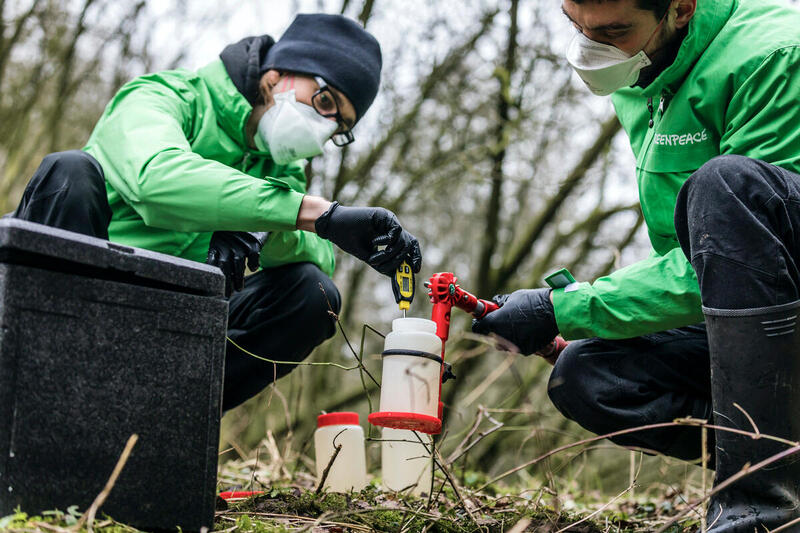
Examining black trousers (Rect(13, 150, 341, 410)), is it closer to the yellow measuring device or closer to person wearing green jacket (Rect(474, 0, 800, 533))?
the yellow measuring device

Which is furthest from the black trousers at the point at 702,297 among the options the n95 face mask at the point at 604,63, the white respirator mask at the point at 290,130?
the white respirator mask at the point at 290,130

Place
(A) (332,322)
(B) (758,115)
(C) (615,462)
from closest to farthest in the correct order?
(B) (758,115) < (A) (332,322) < (C) (615,462)

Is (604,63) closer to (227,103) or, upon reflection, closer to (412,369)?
(412,369)

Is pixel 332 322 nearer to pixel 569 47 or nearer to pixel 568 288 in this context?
pixel 568 288

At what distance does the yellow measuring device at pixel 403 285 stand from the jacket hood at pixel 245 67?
1170mm

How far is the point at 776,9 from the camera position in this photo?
225 cm

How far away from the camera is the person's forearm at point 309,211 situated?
2423 millimetres

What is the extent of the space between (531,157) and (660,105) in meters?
4.15

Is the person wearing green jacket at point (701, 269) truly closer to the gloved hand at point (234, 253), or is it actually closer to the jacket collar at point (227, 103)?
the gloved hand at point (234, 253)

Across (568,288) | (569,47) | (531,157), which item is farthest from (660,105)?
(531,157)

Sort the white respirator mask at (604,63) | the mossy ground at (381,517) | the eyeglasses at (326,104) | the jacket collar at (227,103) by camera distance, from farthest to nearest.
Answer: the eyeglasses at (326,104)
the jacket collar at (227,103)
the white respirator mask at (604,63)
the mossy ground at (381,517)

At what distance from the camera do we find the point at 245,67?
315cm

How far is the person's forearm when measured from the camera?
2.42 m

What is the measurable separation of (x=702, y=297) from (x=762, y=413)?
1.02ft
